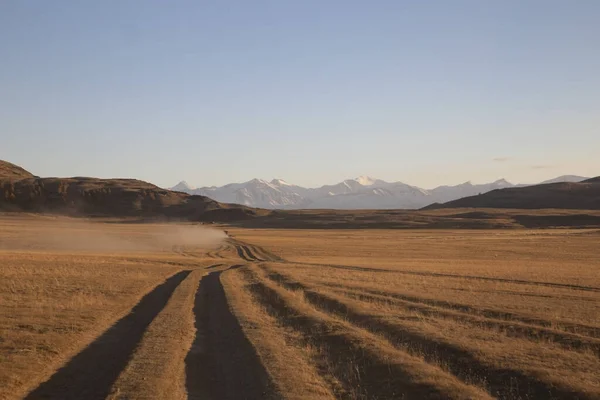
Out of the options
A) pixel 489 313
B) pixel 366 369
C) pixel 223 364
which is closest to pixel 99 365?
pixel 223 364

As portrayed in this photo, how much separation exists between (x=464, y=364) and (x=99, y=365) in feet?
28.9

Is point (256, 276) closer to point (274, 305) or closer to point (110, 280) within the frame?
point (110, 280)

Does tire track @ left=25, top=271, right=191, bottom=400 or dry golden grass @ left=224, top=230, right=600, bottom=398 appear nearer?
tire track @ left=25, top=271, right=191, bottom=400

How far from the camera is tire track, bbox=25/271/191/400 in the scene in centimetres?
1120

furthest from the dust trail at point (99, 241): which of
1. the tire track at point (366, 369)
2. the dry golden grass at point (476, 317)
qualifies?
the tire track at point (366, 369)

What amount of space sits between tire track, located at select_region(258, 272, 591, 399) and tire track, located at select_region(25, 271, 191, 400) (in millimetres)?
7247

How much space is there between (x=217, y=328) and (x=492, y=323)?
30.1ft

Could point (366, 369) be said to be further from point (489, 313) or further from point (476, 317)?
point (489, 313)

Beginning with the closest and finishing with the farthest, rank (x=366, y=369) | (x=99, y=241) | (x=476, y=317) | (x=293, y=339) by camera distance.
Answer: (x=366, y=369) < (x=293, y=339) < (x=476, y=317) < (x=99, y=241)

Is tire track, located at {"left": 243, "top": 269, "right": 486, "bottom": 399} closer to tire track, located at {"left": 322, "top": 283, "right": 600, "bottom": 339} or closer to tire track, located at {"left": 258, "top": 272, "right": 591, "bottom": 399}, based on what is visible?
tire track, located at {"left": 258, "top": 272, "right": 591, "bottom": 399}

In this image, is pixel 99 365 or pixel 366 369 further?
pixel 99 365

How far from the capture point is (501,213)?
179 m

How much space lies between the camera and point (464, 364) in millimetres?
13266

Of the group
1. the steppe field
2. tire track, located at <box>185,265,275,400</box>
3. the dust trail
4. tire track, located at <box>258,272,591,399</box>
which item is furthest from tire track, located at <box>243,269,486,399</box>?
the dust trail
